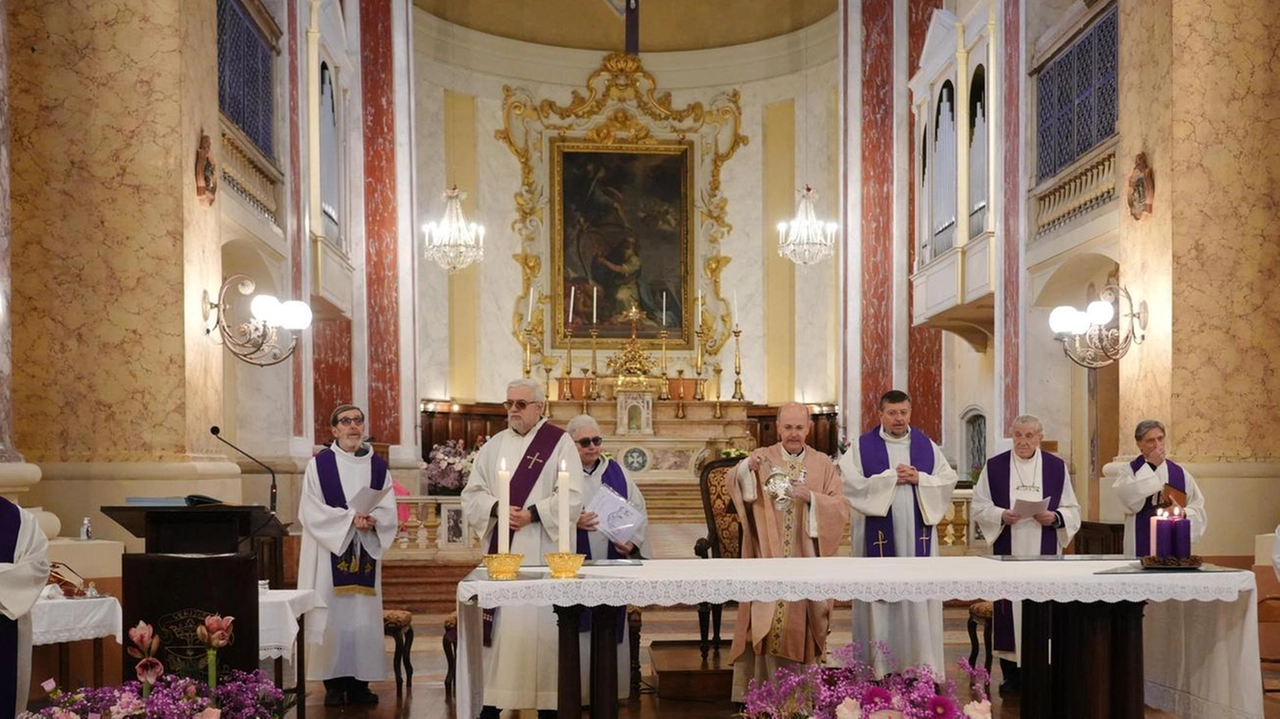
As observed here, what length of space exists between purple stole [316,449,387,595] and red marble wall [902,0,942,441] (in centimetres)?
1069

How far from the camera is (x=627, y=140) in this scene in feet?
67.2

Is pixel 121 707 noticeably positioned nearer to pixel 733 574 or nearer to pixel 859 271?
pixel 733 574

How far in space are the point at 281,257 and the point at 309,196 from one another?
1.40 metres

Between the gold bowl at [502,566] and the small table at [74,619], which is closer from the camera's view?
the gold bowl at [502,566]

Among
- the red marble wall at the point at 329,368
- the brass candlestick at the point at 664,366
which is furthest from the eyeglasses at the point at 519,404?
the brass candlestick at the point at 664,366

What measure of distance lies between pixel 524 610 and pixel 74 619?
1926 millimetres

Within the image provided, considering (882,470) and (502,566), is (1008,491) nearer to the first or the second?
(882,470)

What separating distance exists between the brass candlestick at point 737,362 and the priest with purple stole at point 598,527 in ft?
36.4

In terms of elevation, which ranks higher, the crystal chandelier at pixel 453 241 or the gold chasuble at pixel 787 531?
the crystal chandelier at pixel 453 241

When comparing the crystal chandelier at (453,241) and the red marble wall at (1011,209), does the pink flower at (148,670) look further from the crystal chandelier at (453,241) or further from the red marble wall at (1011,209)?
the crystal chandelier at (453,241)

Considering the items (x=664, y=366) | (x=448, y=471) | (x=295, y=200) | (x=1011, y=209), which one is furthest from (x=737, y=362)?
(x=295, y=200)

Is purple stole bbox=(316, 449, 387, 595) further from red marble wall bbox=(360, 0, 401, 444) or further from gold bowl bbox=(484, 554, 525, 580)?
red marble wall bbox=(360, 0, 401, 444)

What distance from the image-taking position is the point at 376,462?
7398 mm

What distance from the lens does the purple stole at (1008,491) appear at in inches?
302
